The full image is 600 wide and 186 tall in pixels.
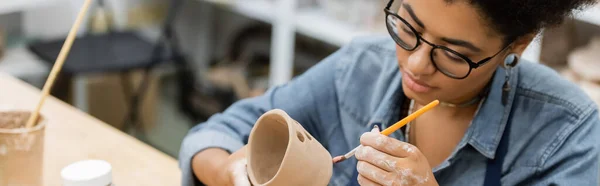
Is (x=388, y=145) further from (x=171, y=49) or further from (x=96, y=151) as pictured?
(x=171, y=49)

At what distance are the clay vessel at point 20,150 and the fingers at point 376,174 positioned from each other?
49 centimetres

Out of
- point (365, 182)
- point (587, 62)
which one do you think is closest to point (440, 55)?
point (365, 182)

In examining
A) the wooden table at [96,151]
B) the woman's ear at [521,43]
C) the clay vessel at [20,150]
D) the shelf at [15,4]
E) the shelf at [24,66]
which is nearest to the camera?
the clay vessel at [20,150]

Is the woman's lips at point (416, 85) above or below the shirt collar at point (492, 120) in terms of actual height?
above

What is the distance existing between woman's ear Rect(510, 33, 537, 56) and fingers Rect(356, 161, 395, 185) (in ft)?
1.08

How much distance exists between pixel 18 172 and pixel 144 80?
214cm

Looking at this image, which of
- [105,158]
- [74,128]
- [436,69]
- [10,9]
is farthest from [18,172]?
[10,9]

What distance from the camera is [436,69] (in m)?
1.16

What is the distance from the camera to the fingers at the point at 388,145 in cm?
103

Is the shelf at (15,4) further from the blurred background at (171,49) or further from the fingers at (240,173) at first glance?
the fingers at (240,173)

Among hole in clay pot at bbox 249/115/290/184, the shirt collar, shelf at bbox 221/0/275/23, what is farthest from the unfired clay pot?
shelf at bbox 221/0/275/23

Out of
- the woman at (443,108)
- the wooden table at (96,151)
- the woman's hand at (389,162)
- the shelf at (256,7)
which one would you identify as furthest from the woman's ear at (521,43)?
the shelf at (256,7)

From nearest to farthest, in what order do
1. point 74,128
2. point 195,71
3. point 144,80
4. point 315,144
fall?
point 315,144, point 74,128, point 144,80, point 195,71

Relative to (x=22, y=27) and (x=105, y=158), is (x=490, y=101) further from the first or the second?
(x=22, y=27)
